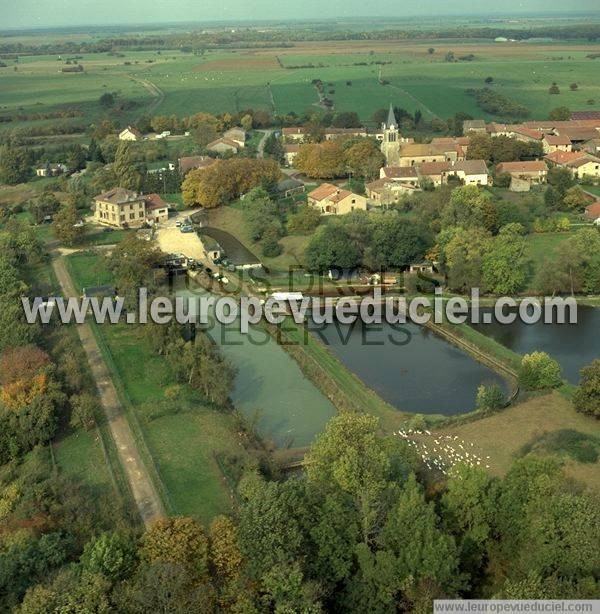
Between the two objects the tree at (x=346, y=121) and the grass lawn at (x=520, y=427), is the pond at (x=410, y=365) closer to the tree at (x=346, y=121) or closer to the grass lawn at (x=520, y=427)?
the grass lawn at (x=520, y=427)

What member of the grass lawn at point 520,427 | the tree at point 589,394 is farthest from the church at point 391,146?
the tree at point 589,394

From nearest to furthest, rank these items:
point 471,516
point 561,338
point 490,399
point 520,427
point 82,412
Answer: point 471,516 → point 82,412 → point 520,427 → point 490,399 → point 561,338

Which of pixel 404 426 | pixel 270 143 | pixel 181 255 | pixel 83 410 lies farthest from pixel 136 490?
pixel 270 143

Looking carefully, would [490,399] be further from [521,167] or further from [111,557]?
[521,167]

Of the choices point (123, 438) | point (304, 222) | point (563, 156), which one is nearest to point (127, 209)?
point (304, 222)

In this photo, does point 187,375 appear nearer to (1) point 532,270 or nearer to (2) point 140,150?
(1) point 532,270

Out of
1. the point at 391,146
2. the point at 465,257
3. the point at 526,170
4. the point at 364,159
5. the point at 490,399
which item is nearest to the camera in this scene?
the point at 490,399

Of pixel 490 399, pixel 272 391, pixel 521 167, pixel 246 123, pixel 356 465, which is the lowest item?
pixel 272 391
